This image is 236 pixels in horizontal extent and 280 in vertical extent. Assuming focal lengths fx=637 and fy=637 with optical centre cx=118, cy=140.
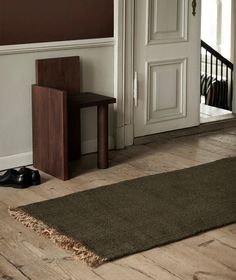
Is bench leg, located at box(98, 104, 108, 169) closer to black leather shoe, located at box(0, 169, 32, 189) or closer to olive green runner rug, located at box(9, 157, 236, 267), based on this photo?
olive green runner rug, located at box(9, 157, 236, 267)

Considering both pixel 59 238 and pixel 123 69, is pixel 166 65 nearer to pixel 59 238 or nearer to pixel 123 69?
pixel 123 69

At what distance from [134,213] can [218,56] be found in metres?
3.75

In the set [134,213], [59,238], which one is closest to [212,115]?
[134,213]

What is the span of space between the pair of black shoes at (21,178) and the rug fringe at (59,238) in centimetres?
38

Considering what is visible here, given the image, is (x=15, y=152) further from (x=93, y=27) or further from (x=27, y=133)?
(x=93, y=27)

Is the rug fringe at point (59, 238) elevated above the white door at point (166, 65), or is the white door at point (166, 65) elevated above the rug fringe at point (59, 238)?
the white door at point (166, 65)

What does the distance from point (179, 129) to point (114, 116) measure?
702 mm

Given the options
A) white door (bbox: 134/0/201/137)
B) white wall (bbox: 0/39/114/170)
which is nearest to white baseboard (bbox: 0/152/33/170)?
white wall (bbox: 0/39/114/170)

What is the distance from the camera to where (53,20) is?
14.2ft

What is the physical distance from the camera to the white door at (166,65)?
4.88 meters

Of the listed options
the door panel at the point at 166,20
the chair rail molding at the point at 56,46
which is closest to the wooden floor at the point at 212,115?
the door panel at the point at 166,20

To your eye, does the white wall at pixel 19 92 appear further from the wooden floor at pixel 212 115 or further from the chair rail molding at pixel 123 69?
the wooden floor at pixel 212 115

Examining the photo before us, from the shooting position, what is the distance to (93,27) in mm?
4566

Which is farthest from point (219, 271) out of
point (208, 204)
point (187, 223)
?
point (208, 204)
